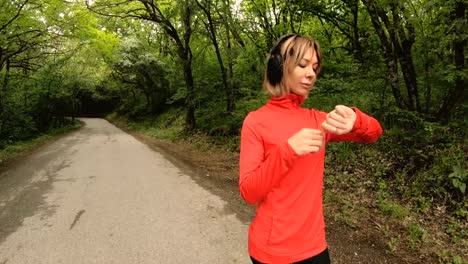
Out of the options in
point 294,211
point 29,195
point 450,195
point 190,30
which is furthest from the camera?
point 190,30

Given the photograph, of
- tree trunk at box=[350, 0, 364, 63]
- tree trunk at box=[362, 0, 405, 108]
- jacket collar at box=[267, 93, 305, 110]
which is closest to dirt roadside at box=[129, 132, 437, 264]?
tree trunk at box=[362, 0, 405, 108]

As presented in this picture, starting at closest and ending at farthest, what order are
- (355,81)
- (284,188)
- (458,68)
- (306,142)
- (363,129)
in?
(306,142), (284,188), (363,129), (458,68), (355,81)

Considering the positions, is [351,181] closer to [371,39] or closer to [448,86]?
[448,86]

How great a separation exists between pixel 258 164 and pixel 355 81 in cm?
691

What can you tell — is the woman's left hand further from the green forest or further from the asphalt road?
the green forest

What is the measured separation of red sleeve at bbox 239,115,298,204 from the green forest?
368 centimetres

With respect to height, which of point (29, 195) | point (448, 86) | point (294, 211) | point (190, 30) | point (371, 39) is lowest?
point (29, 195)

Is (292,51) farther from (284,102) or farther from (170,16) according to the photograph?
(170,16)

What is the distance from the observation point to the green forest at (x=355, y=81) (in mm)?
5281

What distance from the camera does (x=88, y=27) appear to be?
17281mm

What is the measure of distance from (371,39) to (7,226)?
315 inches

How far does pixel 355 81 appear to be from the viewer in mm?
7871

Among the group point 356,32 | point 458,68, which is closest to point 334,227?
point 458,68

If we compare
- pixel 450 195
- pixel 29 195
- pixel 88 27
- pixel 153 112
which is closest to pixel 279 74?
pixel 450 195
